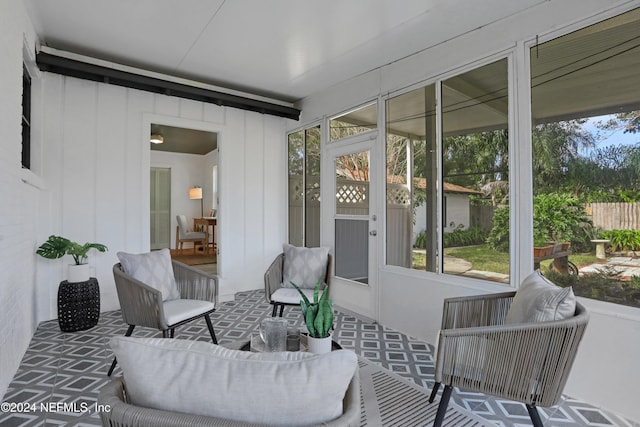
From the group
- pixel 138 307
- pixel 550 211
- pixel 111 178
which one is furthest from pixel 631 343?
pixel 111 178

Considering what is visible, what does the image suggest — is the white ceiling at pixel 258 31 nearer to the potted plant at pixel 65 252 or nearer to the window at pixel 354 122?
the window at pixel 354 122

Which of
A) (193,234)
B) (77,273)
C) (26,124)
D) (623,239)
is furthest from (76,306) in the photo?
(193,234)

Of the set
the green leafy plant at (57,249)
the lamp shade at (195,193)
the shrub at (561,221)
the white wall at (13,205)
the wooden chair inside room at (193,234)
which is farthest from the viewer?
the lamp shade at (195,193)

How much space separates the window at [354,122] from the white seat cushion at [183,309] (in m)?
2.46

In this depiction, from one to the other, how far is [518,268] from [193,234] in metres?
6.95

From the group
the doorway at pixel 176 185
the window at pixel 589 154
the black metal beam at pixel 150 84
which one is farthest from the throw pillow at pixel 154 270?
the doorway at pixel 176 185

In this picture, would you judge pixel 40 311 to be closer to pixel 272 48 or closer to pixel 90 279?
pixel 90 279

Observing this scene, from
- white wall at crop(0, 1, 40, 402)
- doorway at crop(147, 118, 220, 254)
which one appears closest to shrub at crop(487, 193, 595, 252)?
white wall at crop(0, 1, 40, 402)

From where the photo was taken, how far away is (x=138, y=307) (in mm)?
2402

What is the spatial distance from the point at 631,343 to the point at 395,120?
252 centimetres

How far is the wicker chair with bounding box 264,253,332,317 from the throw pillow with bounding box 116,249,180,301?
801 mm

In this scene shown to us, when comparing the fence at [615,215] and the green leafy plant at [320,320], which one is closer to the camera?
the green leafy plant at [320,320]

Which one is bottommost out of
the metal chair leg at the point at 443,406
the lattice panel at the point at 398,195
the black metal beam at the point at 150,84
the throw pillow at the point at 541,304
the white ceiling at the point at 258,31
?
the metal chair leg at the point at 443,406

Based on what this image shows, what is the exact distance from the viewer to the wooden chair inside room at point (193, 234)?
782 cm
